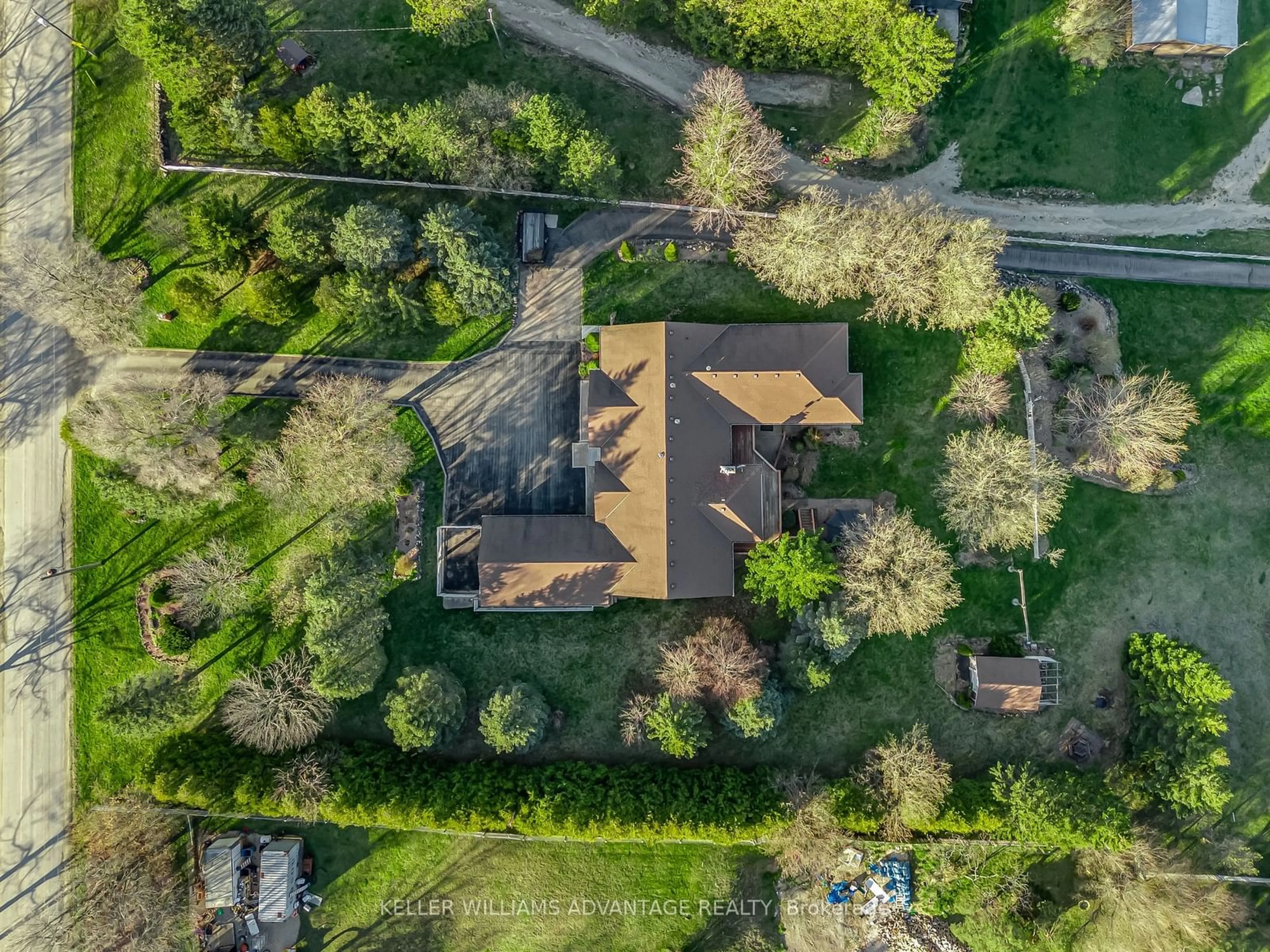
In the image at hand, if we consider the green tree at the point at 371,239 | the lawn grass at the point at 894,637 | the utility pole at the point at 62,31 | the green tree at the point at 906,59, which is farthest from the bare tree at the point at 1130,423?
the utility pole at the point at 62,31

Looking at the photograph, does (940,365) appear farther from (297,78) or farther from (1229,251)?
(297,78)

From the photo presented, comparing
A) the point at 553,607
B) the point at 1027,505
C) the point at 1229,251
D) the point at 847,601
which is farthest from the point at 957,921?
the point at 1229,251

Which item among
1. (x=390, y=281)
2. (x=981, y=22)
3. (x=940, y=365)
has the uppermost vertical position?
(x=981, y=22)

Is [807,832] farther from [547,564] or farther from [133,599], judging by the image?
[133,599]

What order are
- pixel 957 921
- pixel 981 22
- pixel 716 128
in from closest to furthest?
pixel 716 128 < pixel 957 921 < pixel 981 22

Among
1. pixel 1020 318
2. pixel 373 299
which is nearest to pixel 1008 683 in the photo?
pixel 1020 318

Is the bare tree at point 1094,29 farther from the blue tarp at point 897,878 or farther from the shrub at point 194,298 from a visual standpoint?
the shrub at point 194,298
